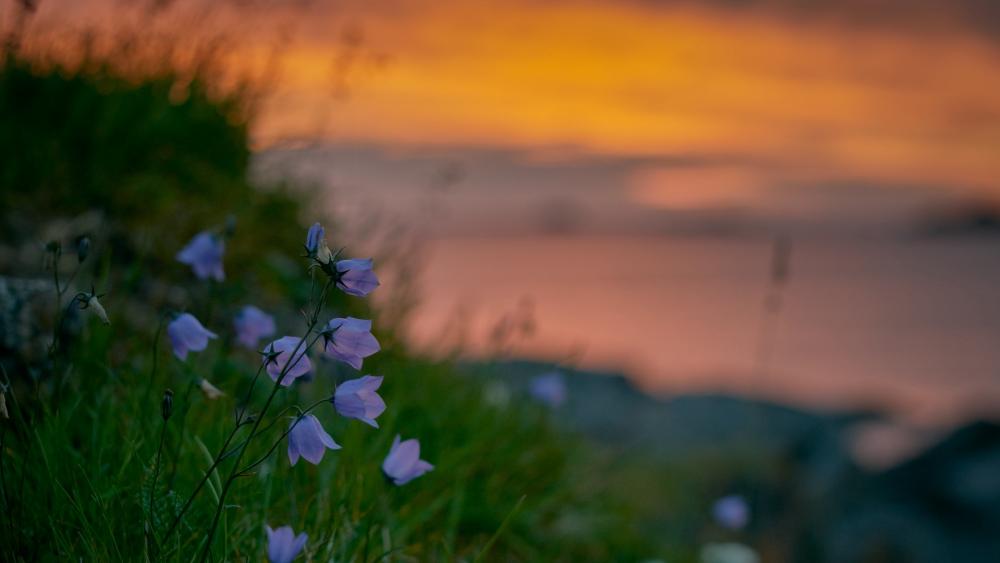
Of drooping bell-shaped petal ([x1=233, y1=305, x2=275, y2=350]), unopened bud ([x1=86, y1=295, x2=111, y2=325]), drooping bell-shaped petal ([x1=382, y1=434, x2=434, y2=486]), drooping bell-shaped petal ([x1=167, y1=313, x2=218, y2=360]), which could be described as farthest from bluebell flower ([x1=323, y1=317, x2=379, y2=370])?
drooping bell-shaped petal ([x1=233, y1=305, x2=275, y2=350])

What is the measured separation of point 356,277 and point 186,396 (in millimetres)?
753

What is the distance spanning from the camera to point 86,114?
178 inches

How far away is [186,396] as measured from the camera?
6.81 ft

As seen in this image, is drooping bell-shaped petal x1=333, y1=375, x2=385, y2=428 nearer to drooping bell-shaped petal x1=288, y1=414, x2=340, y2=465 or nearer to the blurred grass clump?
drooping bell-shaped petal x1=288, y1=414, x2=340, y2=465

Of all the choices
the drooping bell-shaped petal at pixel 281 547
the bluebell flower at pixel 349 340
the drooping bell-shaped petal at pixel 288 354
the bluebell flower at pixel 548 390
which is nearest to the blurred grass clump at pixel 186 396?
the bluebell flower at pixel 548 390

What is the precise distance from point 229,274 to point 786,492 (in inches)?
176

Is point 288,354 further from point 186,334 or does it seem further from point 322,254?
point 186,334

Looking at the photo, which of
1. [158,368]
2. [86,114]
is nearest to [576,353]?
[158,368]

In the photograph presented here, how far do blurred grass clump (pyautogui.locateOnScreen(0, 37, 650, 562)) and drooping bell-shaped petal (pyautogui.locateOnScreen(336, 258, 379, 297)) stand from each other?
0.63 m

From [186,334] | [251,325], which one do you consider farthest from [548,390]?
[186,334]

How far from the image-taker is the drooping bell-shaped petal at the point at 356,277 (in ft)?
4.98

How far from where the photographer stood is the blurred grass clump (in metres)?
2.18

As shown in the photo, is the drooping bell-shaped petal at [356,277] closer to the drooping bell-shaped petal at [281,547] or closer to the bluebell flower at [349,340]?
the bluebell flower at [349,340]

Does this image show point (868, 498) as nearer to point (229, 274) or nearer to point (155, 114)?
point (229, 274)
